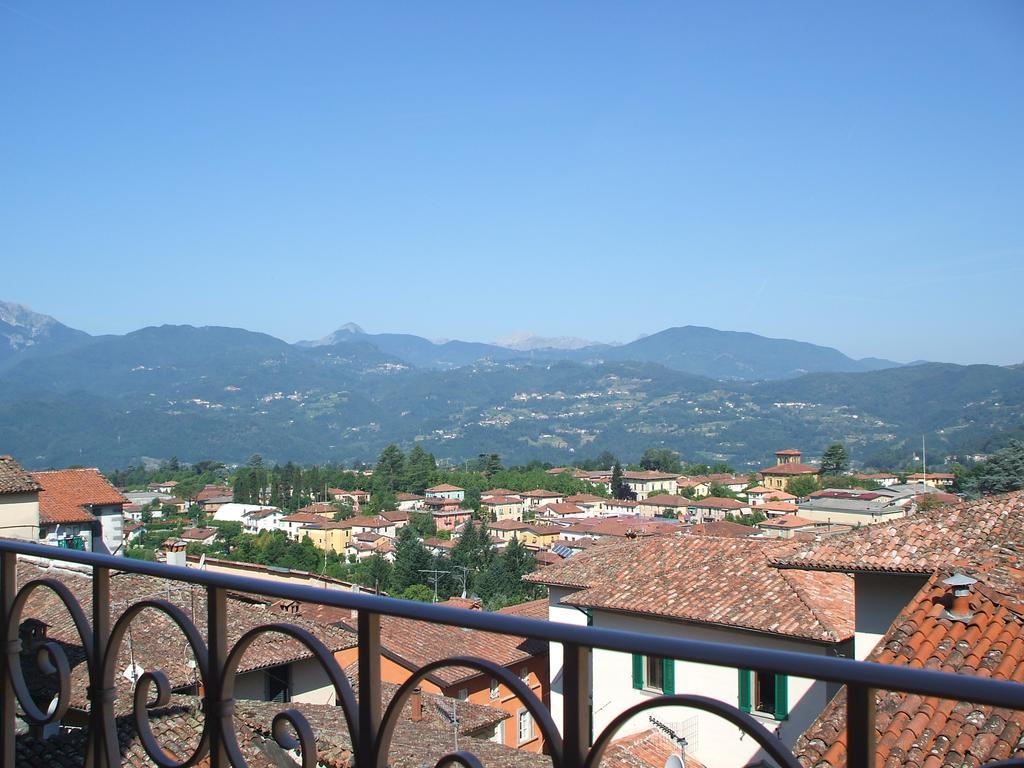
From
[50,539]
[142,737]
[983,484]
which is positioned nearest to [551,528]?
[983,484]

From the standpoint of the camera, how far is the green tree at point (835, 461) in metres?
126

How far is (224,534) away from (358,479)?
56238 mm

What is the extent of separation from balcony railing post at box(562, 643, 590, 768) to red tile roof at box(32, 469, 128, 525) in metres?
29.7

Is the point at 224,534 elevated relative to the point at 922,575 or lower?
lower

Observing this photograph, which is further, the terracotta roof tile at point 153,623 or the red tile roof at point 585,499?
the red tile roof at point 585,499

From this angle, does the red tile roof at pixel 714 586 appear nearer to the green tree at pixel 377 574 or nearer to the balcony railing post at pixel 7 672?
the balcony railing post at pixel 7 672

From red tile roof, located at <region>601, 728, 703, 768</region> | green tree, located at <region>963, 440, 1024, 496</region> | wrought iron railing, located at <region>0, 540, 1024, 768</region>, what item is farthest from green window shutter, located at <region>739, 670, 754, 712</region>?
green tree, located at <region>963, 440, 1024, 496</region>

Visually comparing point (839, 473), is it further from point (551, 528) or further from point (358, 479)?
point (358, 479)

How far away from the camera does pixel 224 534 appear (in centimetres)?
7744

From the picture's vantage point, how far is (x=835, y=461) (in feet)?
416

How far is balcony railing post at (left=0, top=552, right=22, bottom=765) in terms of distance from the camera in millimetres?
2318

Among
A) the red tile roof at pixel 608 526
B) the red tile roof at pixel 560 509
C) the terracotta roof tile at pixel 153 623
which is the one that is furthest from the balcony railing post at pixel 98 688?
the red tile roof at pixel 560 509

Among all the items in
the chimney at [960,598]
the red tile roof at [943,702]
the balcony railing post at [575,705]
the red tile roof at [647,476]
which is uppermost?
the balcony railing post at [575,705]

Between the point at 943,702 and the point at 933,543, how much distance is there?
3925mm
